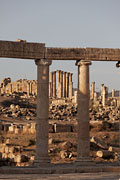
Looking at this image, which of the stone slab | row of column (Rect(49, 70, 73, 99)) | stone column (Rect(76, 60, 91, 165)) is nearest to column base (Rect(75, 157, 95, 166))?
stone column (Rect(76, 60, 91, 165))

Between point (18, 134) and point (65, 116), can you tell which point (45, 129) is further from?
point (65, 116)

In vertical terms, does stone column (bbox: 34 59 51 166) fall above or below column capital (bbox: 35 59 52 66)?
below

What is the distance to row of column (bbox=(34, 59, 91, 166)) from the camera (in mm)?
25375

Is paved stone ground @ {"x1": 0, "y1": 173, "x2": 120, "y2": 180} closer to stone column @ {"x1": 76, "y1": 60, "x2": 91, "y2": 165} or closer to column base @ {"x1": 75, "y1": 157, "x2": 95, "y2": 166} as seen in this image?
column base @ {"x1": 75, "y1": 157, "x2": 95, "y2": 166}

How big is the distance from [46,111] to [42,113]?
29cm

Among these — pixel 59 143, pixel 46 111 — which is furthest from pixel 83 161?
pixel 59 143

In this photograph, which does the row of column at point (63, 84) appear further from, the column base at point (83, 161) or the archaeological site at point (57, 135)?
the column base at point (83, 161)

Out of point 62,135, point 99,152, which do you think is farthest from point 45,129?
point 62,135

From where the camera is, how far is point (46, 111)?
25500 mm

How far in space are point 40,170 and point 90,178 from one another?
3.99 metres

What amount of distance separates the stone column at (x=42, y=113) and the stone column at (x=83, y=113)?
2.26m

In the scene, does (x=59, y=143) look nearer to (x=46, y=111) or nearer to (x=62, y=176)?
(x=46, y=111)

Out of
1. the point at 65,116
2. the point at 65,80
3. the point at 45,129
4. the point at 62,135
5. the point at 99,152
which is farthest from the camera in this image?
the point at 65,80

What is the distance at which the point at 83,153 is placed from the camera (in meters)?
25.9
